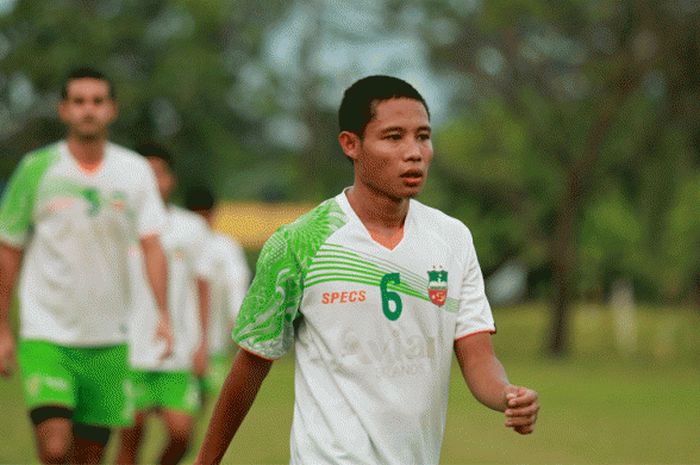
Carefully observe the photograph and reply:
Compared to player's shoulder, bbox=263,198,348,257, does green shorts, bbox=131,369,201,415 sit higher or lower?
lower

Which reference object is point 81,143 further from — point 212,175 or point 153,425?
point 212,175

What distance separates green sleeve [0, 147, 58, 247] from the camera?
9297 millimetres

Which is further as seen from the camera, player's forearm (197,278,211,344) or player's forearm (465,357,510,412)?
player's forearm (197,278,211,344)

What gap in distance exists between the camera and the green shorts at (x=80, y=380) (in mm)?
9406

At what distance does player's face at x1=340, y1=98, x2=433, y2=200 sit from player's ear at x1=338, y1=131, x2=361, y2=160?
55 mm

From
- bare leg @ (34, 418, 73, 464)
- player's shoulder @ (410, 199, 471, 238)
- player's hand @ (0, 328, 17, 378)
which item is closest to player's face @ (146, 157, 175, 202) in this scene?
bare leg @ (34, 418, 73, 464)

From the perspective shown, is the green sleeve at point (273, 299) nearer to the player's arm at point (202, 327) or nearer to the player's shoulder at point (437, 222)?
the player's shoulder at point (437, 222)

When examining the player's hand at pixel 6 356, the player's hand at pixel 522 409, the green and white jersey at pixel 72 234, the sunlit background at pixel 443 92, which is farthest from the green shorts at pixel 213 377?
the sunlit background at pixel 443 92

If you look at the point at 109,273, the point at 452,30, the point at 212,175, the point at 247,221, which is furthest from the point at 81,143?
the point at 247,221

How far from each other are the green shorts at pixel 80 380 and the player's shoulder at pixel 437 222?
13.6 ft

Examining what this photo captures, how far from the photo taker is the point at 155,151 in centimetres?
1255

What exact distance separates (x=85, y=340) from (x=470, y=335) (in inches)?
172

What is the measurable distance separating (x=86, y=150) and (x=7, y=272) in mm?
878

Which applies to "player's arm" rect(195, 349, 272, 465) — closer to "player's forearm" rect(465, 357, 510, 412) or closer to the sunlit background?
"player's forearm" rect(465, 357, 510, 412)
